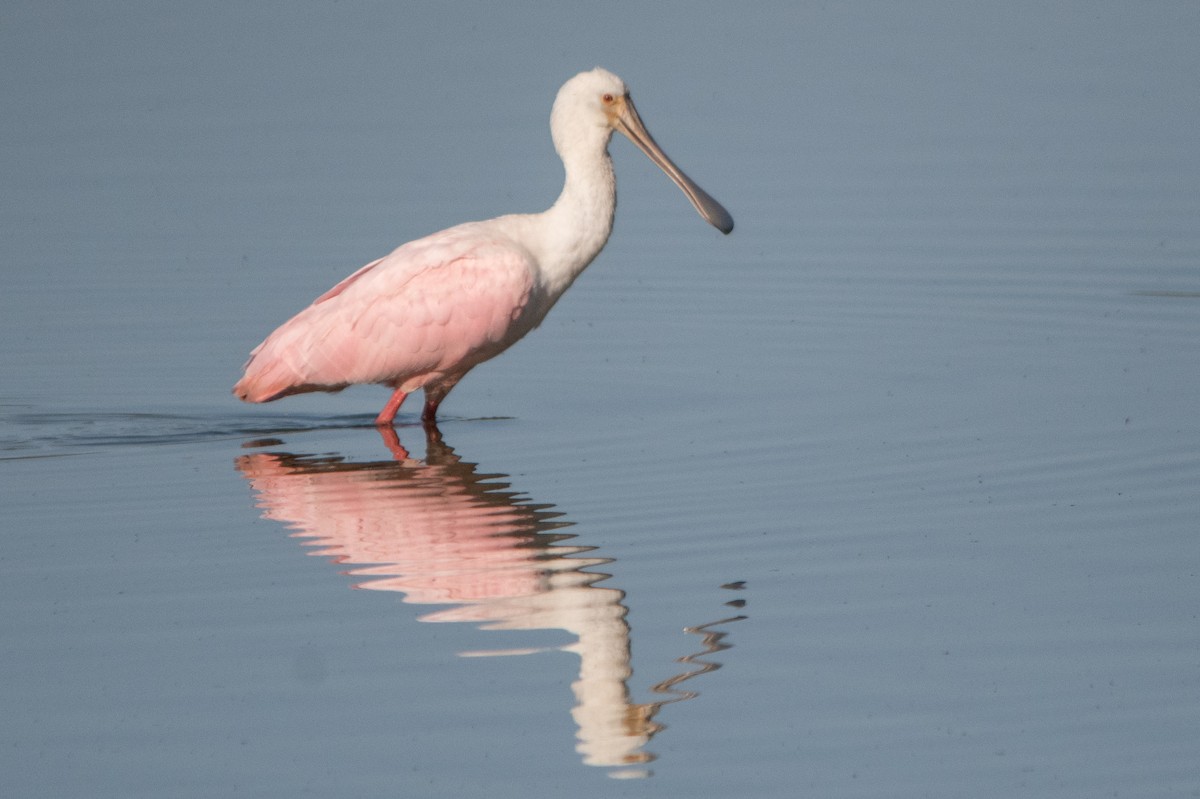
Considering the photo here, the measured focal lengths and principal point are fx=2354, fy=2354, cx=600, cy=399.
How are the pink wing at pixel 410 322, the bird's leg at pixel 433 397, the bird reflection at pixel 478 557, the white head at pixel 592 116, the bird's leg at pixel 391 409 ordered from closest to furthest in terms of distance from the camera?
1. the bird reflection at pixel 478 557
2. the pink wing at pixel 410 322
3. the white head at pixel 592 116
4. the bird's leg at pixel 391 409
5. the bird's leg at pixel 433 397

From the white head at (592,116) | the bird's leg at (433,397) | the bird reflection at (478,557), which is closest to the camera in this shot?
the bird reflection at (478,557)

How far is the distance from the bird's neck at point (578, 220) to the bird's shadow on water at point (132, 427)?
3.75 feet

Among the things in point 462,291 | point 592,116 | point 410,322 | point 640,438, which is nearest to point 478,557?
point 640,438

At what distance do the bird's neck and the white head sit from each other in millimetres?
81

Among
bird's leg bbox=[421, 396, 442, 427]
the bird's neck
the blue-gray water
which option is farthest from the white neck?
bird's leg bbox=[421, 396, 442, 427]

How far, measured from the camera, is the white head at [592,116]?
11945 mm

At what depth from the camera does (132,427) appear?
40.5 ft

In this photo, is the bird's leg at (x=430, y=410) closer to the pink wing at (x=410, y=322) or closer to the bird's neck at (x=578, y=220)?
the pink wing at (x=410, y=322)

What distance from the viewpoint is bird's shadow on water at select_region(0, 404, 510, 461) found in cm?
1200

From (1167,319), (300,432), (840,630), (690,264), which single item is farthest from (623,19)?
(840,630)

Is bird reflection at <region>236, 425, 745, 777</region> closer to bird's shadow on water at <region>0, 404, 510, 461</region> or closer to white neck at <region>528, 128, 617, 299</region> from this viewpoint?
bird's shadow on water at <region>0, 404, 510, 461</region>

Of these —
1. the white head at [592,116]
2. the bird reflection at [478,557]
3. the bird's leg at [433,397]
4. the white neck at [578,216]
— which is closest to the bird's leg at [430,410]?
the bird's leg at [433,397]

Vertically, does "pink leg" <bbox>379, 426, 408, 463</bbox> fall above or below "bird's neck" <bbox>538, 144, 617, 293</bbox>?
below

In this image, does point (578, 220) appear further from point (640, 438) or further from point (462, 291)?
point (640, 438)
